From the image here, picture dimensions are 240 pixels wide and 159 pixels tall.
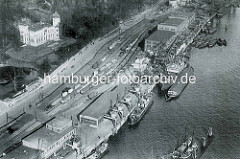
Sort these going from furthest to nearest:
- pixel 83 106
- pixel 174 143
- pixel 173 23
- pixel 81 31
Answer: pixel 173 23 → pixel 81 31 → pixel 83 106 → pixel 174 143

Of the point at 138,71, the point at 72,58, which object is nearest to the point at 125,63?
the point at 138,71

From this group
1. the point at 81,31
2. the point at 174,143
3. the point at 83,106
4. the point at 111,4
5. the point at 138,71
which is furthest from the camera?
the point at 111,4

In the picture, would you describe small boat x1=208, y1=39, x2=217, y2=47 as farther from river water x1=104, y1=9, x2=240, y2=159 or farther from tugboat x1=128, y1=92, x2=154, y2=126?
tugboat x1=128, y1=92, x2=154, y2=126

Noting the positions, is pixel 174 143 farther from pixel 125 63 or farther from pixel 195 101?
pixel 125 63

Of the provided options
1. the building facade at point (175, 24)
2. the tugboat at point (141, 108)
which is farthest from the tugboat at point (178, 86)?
the building facade at point (175, 24)

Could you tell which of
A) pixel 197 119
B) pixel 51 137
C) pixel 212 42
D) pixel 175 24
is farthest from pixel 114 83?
pixel 212 42

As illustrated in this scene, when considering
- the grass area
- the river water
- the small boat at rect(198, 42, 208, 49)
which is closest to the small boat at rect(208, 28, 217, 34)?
the small boat at rect(198, 42, 208, 49)

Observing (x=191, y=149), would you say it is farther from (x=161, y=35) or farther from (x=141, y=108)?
(x=161, y=35)
